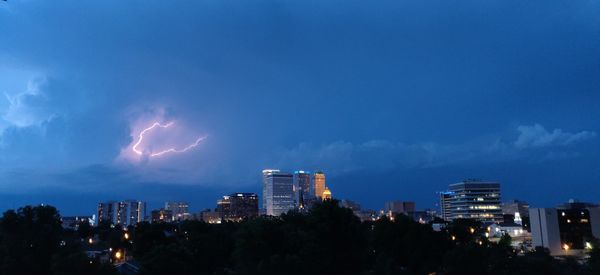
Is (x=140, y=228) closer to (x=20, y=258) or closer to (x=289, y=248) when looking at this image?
(x=20, y=258)

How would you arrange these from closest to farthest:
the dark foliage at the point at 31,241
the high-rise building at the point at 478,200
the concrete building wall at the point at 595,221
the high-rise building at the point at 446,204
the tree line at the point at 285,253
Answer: the tree line at the point at 285,253 < the dark foliage at the point at 31,241 < the concrete building wall at the point at 595,221 < the high-rise building at the point at 478,200 < the high-rise building at the point at 446,204

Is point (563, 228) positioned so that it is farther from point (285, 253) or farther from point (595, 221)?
point (285, 253)

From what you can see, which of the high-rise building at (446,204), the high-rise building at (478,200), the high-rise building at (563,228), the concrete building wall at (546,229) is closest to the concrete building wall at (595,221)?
the high-rise building at (563,228)

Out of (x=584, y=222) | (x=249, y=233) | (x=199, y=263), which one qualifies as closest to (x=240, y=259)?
(x=249, y=233)

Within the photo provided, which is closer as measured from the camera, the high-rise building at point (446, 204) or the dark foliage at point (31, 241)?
the dark foliage at point (31, 241)

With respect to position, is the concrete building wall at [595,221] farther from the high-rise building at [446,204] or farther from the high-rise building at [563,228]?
the high-rise building at [446,204]

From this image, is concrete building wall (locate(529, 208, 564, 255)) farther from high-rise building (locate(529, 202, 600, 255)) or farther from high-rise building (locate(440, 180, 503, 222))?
high-rise building (locate(440, 180, 503, 222))

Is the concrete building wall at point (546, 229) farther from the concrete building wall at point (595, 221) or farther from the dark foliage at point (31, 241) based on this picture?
the dark foliage at point (31, 241)

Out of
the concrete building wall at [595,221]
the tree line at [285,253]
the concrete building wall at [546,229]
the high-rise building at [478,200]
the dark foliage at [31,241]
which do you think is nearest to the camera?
the tree line at [285,253]
